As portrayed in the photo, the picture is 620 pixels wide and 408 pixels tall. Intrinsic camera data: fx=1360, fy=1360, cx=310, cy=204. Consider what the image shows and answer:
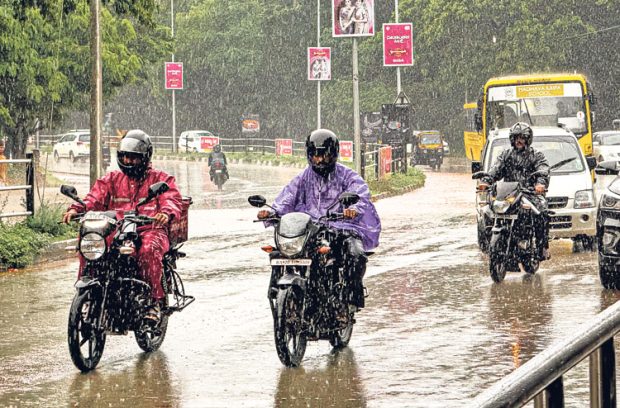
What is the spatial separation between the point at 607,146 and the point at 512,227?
34881 mm

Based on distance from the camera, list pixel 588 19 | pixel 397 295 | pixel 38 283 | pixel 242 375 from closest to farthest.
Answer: pixel 242 375, pixel 397 295, pixel 38 283, pixel 588 19

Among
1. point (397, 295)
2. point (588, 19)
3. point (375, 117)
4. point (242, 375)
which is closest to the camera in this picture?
point (242, 375)

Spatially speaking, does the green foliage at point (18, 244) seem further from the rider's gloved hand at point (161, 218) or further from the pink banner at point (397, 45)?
the pink banner at point (397, 45)

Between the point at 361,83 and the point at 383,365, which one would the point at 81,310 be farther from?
the point at 361,83

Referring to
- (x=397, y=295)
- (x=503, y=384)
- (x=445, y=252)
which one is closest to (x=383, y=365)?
(x=397, y=295)

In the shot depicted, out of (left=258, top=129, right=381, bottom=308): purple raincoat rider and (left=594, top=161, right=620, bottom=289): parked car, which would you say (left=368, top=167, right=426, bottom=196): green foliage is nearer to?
(left=594, top=161, right=620, bottom=289): parked car

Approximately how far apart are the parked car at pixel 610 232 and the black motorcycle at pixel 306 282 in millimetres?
3889

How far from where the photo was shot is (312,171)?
987 centimetres

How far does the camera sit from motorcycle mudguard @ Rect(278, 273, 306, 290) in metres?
8.87

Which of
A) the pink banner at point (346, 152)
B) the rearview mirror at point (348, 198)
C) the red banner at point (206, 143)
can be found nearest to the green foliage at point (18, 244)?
the rearview mirror at point (348, 198)

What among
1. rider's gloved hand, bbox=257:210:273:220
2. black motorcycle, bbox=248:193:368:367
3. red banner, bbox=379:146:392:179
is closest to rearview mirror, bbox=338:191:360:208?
black motorcycle, bbox=248:193:368:367

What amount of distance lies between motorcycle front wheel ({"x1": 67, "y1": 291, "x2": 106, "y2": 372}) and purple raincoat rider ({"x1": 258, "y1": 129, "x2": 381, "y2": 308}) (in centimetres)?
155

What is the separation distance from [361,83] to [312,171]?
2544 inches

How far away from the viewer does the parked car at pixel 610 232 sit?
1265 centimetres
